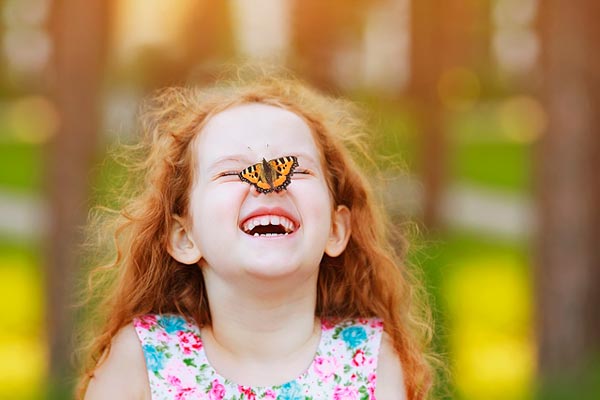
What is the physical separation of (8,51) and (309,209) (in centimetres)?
1708

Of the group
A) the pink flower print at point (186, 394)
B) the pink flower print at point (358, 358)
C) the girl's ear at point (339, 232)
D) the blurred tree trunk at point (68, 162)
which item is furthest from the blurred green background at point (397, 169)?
the pink flower print at point (186, 394)

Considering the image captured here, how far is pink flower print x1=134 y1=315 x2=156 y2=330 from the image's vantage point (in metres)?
2.22

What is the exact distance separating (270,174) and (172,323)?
1.38ft

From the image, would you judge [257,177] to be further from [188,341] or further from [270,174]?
[188,341]

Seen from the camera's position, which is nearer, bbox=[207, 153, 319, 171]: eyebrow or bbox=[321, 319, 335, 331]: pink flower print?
bbox=[207, 153, 319, 171]: eyebrow

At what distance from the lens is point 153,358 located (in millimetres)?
2168

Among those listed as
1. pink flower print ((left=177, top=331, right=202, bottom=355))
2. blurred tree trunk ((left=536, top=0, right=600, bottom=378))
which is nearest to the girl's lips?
pink flower print ((left=177, top=331, right=202, bottom=355))

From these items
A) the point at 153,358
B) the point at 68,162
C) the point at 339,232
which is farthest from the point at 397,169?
the point at 68,162

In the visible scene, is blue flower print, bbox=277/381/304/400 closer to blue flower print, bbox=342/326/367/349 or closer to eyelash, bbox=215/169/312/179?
blue flower print, bbox=342/326/367/349

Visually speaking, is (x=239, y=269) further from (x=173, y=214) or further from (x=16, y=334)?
(x=16, y=334)

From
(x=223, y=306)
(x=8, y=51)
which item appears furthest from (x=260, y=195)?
(x=8, y=51)

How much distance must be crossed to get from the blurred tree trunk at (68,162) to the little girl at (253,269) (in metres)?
2.35

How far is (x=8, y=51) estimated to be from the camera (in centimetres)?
1828

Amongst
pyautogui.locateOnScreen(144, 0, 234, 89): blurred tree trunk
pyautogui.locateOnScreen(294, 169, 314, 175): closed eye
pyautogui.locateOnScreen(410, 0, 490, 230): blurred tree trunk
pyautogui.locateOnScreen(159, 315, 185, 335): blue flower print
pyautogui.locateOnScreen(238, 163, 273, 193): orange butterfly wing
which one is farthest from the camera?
pyautogui.locateOnScreen(410, 0, 490, 230): blurred tree trunk
